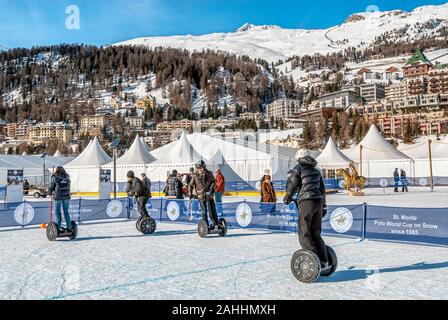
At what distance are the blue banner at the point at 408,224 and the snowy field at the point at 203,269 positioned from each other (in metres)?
0.24

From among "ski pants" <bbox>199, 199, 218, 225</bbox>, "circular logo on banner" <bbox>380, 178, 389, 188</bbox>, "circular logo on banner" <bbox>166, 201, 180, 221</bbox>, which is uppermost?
"circular logo on banner" <bbox>380, 178, 389, 188</bbox>

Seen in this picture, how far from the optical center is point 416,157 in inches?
1421

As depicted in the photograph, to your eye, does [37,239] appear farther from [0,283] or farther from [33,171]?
[33,171]

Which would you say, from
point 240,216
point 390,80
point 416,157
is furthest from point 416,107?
point 240,216

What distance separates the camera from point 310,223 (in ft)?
17.2

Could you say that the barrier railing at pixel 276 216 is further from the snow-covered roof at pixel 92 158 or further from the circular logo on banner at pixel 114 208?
the snow-covered roof at pixel 92 158

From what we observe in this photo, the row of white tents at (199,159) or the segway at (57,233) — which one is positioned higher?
the row of white tents at (199,159)

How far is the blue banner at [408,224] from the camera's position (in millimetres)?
7980

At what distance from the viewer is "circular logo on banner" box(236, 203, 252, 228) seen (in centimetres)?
1101

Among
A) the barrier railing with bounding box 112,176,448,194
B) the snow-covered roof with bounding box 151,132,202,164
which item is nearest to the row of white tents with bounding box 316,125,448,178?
the barrier railing with bounding box 112,176,448,194

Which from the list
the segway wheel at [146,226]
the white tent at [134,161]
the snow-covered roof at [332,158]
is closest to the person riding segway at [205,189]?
the segway wheel at [146,226]

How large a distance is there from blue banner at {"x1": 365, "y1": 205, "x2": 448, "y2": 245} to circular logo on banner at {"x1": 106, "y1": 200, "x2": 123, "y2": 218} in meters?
7.78

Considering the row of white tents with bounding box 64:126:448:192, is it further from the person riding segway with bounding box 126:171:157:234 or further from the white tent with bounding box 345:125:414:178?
the person riding segway with bounding box 126:171:157:234

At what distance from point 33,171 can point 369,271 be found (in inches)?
1404
